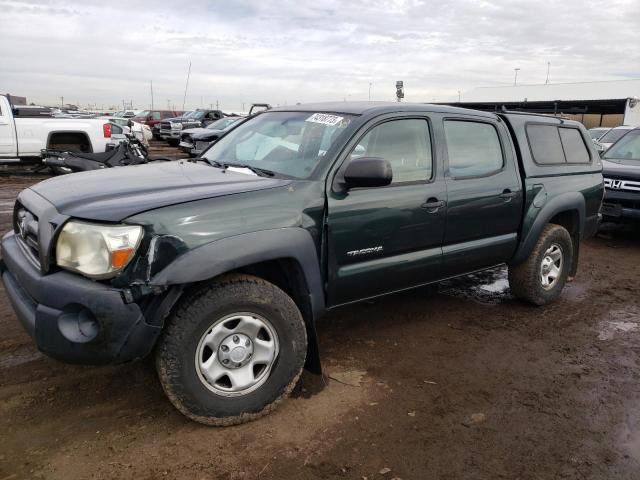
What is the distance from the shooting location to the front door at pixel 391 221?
324 centimetres

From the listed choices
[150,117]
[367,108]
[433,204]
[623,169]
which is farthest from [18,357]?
[150,117]

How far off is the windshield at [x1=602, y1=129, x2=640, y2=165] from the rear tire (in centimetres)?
415

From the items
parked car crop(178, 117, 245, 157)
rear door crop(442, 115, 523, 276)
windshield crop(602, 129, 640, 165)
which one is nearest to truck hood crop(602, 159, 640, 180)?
windshield crop(602, 129, 640, 165)

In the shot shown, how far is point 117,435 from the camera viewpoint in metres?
2.78

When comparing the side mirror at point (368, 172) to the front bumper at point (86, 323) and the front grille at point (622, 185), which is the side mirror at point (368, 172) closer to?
the front bumper at point (86, 323)

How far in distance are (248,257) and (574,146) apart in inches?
149

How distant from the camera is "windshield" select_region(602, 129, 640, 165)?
824 cm

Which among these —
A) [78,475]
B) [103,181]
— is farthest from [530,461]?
[103,181]

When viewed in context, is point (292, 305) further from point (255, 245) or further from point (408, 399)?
point (408, 399)

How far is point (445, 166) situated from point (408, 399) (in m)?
1.66

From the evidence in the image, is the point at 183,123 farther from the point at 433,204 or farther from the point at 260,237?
the point at 260,237

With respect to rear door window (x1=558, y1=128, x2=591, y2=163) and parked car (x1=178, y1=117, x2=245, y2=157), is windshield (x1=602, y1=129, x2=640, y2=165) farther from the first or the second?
parked car (x1=178, y1=117, x2=245, y2=157)

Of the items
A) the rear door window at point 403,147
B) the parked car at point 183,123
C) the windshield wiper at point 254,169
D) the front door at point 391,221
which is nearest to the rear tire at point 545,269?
the front door at point 391,221

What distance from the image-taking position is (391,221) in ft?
11.2
